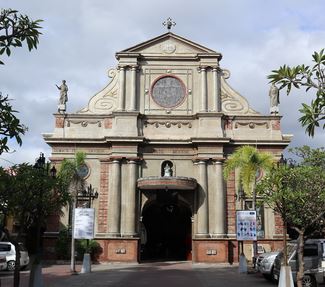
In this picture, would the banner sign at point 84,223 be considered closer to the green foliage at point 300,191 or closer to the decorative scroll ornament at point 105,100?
the green foliage at point 300,191

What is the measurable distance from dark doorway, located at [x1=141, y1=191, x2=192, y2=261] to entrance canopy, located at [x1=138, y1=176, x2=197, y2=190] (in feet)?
15.7

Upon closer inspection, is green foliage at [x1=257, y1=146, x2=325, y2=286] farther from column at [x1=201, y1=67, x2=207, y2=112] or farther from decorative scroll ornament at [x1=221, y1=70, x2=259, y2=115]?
A: decorative scroll ornament at [x1=221, y1=70, x2=259, y2=115]

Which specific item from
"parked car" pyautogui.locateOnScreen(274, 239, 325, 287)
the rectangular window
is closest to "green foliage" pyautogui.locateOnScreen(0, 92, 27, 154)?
"parked car" pyautogui.locateOnScreen(274, 239, 325, 287)

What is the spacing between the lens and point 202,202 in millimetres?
32125

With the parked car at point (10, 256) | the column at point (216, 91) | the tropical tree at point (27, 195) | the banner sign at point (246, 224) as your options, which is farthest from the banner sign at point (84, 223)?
the column at point (216, 91)

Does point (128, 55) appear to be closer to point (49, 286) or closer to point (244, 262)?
point (244, 262)

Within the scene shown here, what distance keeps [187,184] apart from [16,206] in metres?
18.4

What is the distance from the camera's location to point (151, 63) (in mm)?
35125

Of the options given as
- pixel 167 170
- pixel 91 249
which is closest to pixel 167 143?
pixel 167 170

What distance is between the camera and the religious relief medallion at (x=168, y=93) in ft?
114

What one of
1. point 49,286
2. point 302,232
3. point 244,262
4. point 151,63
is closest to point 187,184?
point 244,262

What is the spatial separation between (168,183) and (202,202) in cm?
294

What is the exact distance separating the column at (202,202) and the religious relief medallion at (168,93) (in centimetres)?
517

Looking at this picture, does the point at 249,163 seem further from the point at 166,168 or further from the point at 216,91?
the point at 216,91
